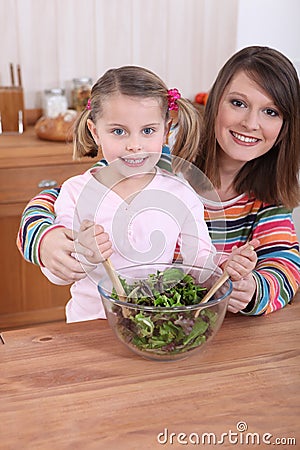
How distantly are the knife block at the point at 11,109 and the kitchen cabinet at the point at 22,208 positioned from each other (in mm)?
68

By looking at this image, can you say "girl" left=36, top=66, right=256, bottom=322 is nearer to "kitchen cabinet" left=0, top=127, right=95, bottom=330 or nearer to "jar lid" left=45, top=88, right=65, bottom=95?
"kitchen cabinet" left=0, top=127, right=95, bottom=330

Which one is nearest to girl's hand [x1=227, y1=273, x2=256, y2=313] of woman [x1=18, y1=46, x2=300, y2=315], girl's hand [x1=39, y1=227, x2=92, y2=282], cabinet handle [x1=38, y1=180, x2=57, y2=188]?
woman [x1=18, y1=46, x2=300, y2=315]

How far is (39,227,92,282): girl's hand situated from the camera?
1.08 m

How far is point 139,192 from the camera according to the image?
1166 mm

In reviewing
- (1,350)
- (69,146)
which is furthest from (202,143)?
(69,146)

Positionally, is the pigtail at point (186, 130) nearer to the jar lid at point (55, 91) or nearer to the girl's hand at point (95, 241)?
the girl's hand at point (95, 241)

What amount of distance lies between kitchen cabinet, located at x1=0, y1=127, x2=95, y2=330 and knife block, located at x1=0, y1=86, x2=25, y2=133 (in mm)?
68

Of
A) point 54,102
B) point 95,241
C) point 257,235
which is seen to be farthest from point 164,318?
point 54,102

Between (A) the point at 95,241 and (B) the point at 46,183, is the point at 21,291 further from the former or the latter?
(A) the point at 95,241

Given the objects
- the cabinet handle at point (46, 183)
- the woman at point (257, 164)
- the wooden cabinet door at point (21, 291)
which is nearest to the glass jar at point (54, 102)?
the cabinet handle at point (46, 183)

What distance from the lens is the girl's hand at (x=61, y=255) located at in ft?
3.56

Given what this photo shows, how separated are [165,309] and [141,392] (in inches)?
5.0

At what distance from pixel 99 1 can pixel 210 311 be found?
2177 mm

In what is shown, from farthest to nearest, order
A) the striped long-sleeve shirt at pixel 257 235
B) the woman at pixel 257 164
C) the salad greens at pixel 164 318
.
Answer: the woman at pixel 257 164 → the striped long-sleeve shirt at pixel 257 235 → the salad greens at pixel 164 318
